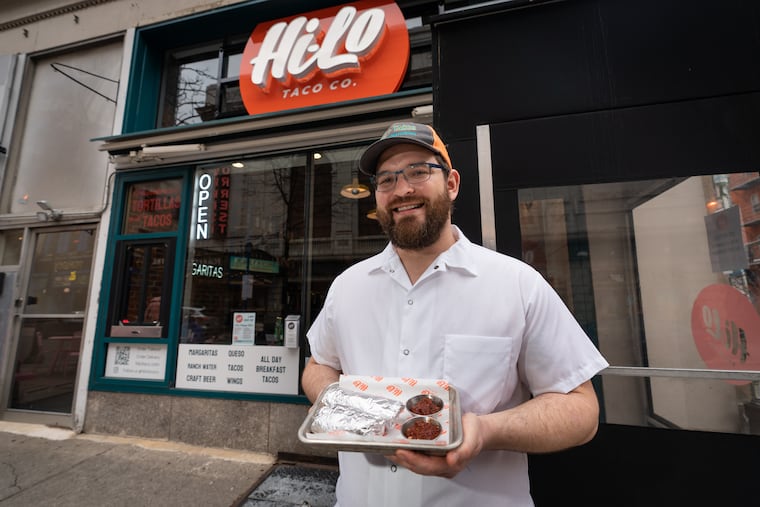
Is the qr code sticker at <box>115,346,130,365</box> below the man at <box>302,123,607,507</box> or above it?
below

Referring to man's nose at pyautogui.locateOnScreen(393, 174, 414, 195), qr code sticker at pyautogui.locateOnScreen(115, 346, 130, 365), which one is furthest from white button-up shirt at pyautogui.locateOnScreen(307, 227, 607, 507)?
qr code sticker at pyautogui.locateOnScreen(115, 346, 130, 365)

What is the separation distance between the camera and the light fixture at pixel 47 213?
577 centimetres

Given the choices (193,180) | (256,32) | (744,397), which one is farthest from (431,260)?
(256,32)

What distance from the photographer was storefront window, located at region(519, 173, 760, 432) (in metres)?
2.13

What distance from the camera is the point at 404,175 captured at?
1.57m

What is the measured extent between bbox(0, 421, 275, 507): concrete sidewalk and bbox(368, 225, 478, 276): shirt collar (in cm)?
306

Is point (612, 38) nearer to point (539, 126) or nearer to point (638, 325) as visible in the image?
point (539, 126)

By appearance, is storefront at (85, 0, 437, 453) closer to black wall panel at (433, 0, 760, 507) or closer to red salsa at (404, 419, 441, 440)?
black wall panel at (433, 0, 760, 507)

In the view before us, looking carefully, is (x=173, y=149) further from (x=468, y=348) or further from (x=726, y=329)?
(x=726, y=329)

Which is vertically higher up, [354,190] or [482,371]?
[354,190]

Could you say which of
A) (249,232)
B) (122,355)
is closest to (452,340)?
(249,232)

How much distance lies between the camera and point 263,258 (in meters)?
5.28

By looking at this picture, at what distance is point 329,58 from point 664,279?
4.74 m

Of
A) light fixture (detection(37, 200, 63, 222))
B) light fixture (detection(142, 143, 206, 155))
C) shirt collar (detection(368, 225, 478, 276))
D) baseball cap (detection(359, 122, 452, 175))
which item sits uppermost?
light fixture (detection(142, 143, 206, 155))
